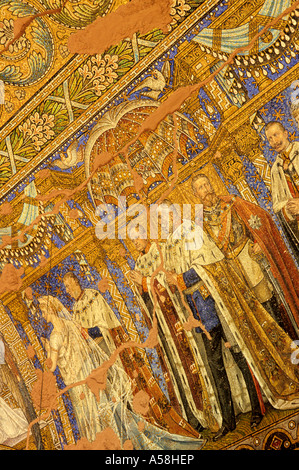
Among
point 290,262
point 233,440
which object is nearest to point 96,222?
point 290,262

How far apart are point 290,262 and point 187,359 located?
57.5 inches

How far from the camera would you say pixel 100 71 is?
5277mm

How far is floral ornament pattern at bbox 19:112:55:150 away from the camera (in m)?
5.64

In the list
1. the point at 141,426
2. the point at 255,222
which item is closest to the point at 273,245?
the point at 255,222

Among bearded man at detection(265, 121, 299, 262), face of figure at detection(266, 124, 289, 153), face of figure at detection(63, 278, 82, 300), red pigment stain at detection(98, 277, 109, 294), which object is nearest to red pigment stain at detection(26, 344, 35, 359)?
face of figure at detection(63, 278, 82, 300)

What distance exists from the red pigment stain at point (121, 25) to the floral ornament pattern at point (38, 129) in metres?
0.71

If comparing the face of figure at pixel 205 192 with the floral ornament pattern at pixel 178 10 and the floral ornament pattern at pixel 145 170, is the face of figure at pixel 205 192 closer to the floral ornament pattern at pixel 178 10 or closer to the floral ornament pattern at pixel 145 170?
the floral ornament pattern at pixel 145 170

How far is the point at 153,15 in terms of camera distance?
4977 millimetres

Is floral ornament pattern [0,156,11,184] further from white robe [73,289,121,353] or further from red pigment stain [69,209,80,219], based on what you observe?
white robe [73,289,121,353]

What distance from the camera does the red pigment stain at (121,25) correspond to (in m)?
4.95

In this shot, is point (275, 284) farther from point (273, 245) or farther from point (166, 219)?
point (166, 219)

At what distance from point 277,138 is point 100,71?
4.95 ft

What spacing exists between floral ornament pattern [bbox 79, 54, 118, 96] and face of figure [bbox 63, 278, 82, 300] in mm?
2073

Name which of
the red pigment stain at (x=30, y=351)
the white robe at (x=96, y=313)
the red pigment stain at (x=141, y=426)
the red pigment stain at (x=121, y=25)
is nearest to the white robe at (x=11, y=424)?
the red pigment stain at (x=30, y=351)
